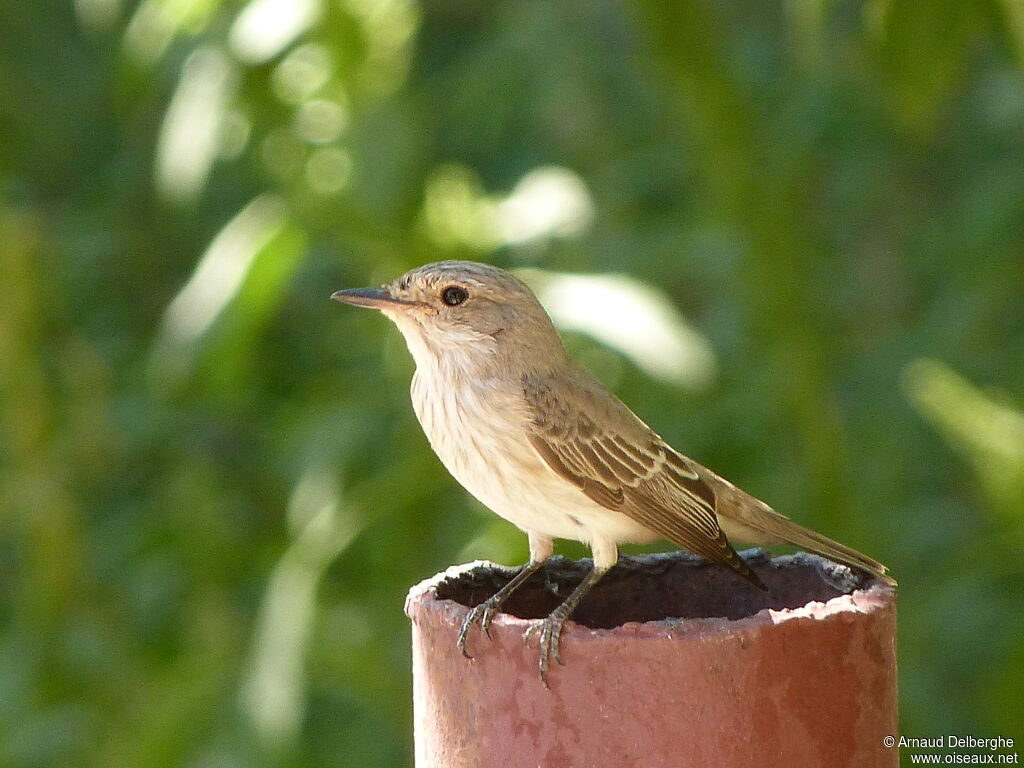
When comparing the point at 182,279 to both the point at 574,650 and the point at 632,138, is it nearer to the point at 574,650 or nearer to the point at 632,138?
the point at 632,138

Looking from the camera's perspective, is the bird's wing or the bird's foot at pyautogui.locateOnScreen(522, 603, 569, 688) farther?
the bird's wing

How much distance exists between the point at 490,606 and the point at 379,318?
2082 millimetres

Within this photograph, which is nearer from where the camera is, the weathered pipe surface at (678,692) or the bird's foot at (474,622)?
the weathered pipe surface at (678,692)

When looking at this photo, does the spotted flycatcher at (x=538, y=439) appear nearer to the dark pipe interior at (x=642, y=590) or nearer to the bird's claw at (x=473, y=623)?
the dark pipe interior at (x=642, y=590)

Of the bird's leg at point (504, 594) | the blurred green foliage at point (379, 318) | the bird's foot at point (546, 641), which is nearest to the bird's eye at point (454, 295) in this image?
the bird's leg at point (504, 594)

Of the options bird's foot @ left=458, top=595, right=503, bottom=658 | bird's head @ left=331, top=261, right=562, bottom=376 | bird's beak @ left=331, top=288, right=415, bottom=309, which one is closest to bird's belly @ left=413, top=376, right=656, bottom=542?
bird's head @ left=331, top=261, right=562, bottom=376

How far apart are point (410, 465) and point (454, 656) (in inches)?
79.5

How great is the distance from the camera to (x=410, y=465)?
4.38m

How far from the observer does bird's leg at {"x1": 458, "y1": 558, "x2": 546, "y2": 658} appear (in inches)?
93.0

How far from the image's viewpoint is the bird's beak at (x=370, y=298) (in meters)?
3.11

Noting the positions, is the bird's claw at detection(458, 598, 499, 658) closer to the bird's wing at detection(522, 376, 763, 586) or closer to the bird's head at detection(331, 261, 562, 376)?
the bird's wing at detection(522, 376, 763, 586)

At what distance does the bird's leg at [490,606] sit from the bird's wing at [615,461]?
218 millimetres

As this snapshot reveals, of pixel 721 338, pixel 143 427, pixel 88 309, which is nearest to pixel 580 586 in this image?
pixel 721 338

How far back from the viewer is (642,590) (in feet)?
9.84
